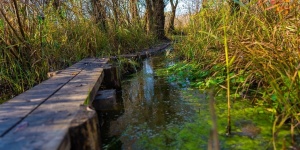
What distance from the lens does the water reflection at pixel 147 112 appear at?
Answer: 1791mm

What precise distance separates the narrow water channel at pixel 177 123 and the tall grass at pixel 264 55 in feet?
0.44

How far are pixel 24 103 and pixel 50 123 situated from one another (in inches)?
17.4

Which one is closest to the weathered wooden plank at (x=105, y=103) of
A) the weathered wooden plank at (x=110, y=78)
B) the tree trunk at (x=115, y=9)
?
the weathered wooden plank at (x=110, y=78)

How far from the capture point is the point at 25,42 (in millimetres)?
2787

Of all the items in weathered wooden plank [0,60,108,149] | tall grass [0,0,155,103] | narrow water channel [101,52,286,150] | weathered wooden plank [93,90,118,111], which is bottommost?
narrow water channel [101,52,286,150]

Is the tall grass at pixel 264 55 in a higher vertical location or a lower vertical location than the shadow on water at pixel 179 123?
higher

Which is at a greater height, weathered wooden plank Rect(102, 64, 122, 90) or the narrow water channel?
weathered wooden plank Rect(102, 64, 122, 90)

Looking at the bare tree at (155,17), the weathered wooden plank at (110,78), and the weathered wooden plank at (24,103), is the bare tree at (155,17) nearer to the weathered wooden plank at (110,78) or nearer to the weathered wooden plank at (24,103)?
the weathered wooden plank at (110,78)

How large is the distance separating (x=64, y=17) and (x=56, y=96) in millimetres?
2694

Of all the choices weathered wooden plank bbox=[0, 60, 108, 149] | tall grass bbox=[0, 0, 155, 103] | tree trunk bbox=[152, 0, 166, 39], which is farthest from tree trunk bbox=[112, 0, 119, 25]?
weathered wooden plank bbox=[0, 60, 108, 149]

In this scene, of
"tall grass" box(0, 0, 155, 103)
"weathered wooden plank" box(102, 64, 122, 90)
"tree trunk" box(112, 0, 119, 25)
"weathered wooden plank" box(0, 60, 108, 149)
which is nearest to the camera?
"weathered wooden plank" box(0, 60, 108, 149)

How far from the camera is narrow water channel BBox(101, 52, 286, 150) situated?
163 cm

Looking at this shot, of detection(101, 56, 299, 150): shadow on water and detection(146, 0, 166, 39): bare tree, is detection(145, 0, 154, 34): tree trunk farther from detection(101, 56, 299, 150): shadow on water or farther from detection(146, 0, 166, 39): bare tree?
detection(101, 56, 299, 150): shadow on water

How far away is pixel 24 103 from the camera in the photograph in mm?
1508
